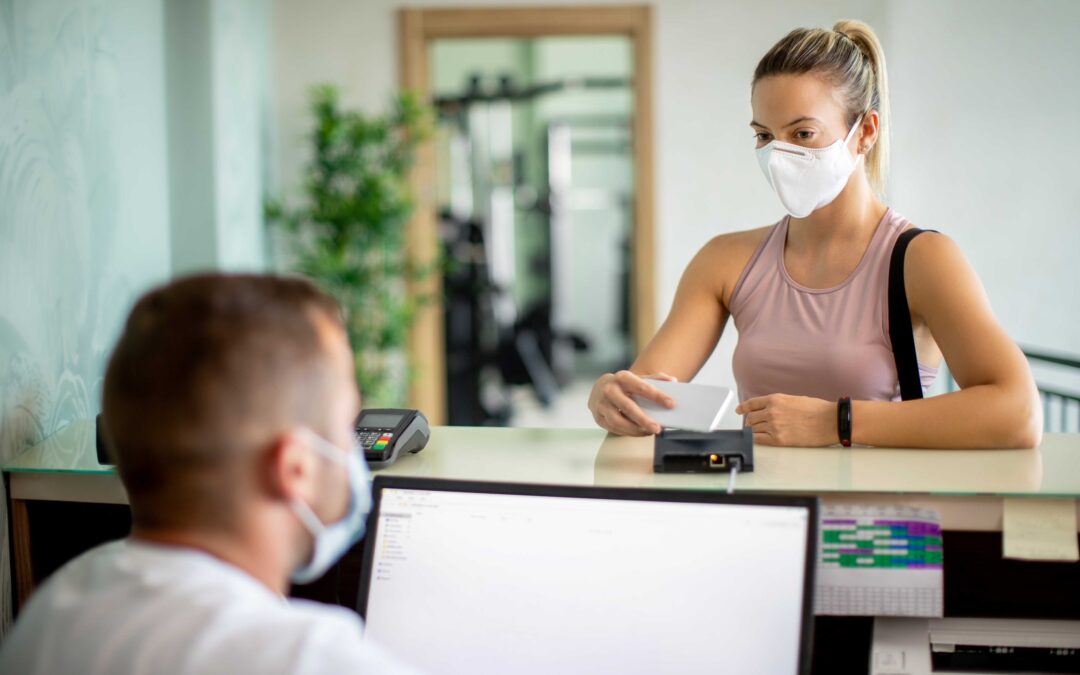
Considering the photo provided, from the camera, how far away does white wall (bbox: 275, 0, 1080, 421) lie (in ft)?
13.6

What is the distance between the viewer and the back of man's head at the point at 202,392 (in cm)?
70

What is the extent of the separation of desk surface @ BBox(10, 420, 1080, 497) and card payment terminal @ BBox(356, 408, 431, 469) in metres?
0.02

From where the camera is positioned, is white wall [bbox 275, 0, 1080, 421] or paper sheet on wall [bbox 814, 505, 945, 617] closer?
paper sheet on wall [bbox 814, 505, 945, 617]

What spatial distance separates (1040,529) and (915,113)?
3611 mm

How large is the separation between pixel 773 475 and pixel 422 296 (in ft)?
10.8

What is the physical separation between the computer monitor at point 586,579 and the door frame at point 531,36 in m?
3.32

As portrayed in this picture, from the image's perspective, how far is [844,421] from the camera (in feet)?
4.35

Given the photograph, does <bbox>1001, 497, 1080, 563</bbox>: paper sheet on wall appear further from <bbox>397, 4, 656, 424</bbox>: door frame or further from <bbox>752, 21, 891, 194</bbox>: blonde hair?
<bbox>397, 4, 656, 424</bbox>: door frame

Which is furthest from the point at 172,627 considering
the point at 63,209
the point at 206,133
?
the point at 206,133

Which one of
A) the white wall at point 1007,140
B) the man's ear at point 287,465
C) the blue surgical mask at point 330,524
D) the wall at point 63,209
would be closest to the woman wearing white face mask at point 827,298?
the blue surgical mask at point 330,524

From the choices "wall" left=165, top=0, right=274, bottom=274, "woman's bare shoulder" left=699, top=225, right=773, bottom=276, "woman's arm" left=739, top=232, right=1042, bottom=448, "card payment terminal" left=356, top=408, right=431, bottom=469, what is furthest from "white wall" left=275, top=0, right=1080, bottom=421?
"card payment terminal" left=356, top=408, right=431, bottom=469

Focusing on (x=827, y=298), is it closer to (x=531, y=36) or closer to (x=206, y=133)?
(x=206, y=133)

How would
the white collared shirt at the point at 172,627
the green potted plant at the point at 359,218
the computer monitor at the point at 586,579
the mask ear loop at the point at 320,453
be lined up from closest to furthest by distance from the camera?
the white collared shirt at the point at 172,627, the mask ear loop at the point at 320,453, the computer monitor at the point at 586,579, the green potted plant at the point at 359,218

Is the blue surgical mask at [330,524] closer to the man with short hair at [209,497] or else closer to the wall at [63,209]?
the man with short hair at [209,497]
